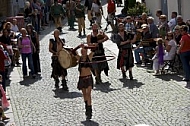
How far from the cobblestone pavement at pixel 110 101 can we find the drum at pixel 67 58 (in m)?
1.01

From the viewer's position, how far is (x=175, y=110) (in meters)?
14.1

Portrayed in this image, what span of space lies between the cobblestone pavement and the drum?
101cm

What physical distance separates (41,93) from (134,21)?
329 inches

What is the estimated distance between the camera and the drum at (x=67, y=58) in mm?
14750

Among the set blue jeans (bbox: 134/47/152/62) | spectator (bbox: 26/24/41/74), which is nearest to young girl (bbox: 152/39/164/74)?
blue jeans (bbox: 134/47/152/62)

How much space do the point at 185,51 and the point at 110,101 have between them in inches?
123

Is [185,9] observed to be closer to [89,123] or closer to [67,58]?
[67,58]

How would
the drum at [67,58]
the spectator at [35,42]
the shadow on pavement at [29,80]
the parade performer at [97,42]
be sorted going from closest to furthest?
1. the drum at [67,58]
2. the parade performer at [97,42]
3. the shadow on pavement at [29,80]
4. the spectator at [35,42]

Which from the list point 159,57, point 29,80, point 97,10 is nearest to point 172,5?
point 97,10

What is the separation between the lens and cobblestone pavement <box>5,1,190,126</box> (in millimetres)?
13516

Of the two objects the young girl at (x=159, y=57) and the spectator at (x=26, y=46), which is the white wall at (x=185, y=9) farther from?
the spectator at (x=26, y=46)

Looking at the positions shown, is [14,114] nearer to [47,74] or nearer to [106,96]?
[106,96]

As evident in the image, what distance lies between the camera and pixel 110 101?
1541cm

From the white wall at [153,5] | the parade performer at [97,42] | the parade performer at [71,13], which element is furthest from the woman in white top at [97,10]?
the parade performer at [97,42]
